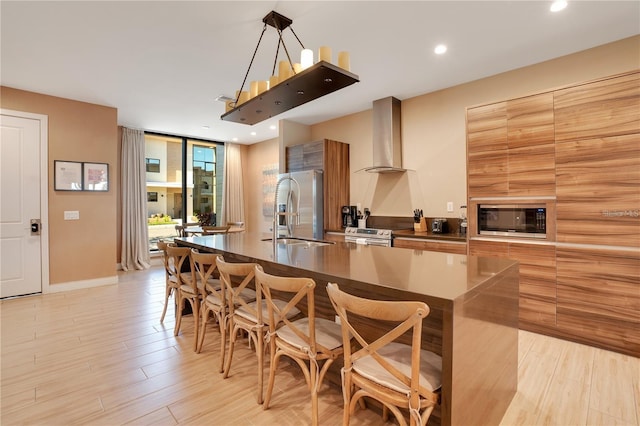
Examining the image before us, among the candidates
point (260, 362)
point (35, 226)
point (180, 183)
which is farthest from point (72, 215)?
point (260, 362)

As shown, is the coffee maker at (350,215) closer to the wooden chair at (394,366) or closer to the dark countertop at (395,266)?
the dark countertop at (395,266)

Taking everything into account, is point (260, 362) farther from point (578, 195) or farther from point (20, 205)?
point (20, 205)

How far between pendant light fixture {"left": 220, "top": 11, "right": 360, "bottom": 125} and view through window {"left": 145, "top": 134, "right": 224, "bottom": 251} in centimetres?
439

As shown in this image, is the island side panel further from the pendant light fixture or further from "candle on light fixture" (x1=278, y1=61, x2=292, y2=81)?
"candle on light fixture" (x1=278, y1=61, x2=292, y2=81)

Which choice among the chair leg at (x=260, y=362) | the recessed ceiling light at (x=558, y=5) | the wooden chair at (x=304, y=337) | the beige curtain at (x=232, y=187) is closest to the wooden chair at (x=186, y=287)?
the chair leg at (x=260, y=362)

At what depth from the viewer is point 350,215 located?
16.7 feet

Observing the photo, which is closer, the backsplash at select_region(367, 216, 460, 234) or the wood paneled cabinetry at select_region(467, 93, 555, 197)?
the wood paneled cabinetry at select_region(467, 93, 555, 197)

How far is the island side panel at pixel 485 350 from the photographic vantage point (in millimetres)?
1240

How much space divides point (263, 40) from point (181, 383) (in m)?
2.98

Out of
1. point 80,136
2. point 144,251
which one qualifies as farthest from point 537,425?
point 144,251

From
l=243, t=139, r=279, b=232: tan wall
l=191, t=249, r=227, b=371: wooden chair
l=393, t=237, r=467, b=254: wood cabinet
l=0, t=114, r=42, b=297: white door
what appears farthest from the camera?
l=243, t=139, r=279, b=232: tan wall

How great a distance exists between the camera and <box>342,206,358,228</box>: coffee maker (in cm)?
503

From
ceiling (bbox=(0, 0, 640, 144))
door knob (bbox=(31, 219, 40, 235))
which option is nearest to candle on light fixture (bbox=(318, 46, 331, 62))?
ceiling (bbox=(0, 0, 640, 144))

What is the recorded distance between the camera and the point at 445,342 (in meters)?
1.21
